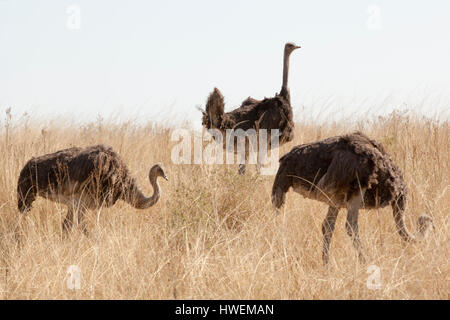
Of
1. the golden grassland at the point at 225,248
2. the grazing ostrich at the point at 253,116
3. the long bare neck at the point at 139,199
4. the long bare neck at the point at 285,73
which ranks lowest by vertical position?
the golden grassland at the point at 225,248

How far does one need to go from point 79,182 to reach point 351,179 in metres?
2.69

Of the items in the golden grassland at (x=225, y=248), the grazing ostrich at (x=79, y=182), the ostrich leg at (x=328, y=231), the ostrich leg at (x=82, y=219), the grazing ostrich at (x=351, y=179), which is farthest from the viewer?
the grazing ostrich at (x=79, y=182)

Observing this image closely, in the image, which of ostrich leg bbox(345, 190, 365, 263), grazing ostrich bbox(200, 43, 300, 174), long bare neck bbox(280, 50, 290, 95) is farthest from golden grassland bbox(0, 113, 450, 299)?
long bare neck bbox(280, 50, 290, 95)

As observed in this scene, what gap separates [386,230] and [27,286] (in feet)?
9.96

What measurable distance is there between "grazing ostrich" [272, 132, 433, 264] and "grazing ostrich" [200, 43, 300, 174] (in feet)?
10.5

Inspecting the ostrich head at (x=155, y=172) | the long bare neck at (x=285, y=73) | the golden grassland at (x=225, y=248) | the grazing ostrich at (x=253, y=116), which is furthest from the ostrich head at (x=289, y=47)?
the ostrich head at (x=155, y=172)

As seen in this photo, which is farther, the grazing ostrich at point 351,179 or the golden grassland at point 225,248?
the grazing ostrich at point 351,179

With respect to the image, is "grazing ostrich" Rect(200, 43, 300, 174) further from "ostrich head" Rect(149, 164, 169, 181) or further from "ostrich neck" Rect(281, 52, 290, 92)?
"ostrich head" Rect(149, 164, 169, 181)

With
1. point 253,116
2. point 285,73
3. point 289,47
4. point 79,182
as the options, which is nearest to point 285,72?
point 285,73

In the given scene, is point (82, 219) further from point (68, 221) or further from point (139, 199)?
point (139, 199)

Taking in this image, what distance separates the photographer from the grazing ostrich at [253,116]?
27.3 feet

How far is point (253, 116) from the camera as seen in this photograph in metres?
8.78

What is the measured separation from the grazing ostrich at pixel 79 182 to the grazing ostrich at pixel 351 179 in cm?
189

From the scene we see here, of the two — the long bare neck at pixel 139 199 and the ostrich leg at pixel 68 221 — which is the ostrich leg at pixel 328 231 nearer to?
the long bare neck at pixel 139 199
